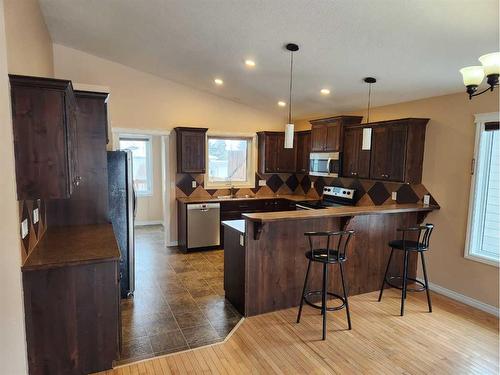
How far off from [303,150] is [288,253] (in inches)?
123

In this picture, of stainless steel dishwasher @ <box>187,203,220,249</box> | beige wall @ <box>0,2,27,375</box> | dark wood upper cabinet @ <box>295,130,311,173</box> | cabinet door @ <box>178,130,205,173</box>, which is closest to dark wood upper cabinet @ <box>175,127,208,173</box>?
cabinet door @ <box>178,130,205,173</box>

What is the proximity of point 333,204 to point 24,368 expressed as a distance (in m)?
4.62

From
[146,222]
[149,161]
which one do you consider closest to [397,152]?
[149,161]

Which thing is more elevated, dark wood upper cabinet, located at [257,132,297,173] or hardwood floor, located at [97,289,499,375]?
dark wood upper cabinet, located at [257,132,297,173]

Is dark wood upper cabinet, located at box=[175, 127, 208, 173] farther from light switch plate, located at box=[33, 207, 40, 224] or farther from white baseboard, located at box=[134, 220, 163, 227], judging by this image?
light switch plate, located at box=[33, 207, 40, 224]

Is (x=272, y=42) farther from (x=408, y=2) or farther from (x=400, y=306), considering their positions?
(x=400, y=306)

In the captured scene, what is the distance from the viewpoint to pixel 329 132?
17.2 ft

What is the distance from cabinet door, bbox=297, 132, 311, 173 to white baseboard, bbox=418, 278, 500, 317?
288 cm

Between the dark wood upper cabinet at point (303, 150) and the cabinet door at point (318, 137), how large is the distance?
426 mm

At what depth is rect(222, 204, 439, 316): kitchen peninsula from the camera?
11.1 ft

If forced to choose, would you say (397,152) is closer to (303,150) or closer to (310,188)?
(303,150)

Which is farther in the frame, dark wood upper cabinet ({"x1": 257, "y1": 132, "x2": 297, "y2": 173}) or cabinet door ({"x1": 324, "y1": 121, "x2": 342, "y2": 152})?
dark wood upper cabinet ({"x1": 257, "y1": 132, "x2": 297, "y2": 173})

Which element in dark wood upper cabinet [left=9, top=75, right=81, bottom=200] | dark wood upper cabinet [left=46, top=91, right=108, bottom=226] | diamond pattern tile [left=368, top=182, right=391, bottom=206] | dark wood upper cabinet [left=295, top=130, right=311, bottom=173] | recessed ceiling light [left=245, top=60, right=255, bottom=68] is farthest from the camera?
dark wood upper cabinet [left=295, top=130, right=311, bottom=173]

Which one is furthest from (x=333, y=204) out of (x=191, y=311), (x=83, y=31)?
(x=83, y=31)
